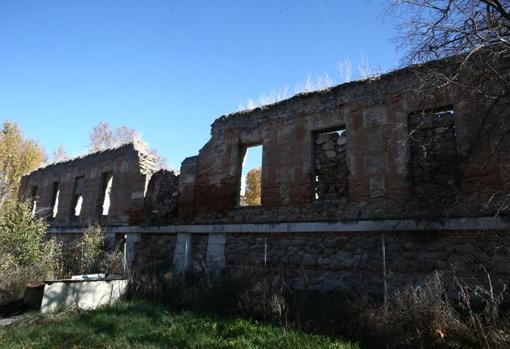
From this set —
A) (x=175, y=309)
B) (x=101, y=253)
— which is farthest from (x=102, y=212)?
(x=175, y=309)

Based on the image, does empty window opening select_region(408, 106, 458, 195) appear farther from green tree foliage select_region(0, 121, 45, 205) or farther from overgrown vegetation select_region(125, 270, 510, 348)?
green tree foliage select_region(0, 121, 45, 205)

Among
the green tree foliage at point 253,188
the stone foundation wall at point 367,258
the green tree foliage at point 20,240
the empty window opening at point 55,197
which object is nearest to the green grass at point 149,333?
the stone foundation wall at point 367,258

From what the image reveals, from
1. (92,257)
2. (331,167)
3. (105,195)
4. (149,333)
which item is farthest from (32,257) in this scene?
(331,167)

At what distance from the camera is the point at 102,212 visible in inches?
639

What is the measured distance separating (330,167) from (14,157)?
95.1 ft

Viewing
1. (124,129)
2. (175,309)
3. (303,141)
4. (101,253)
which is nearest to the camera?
(175,309)

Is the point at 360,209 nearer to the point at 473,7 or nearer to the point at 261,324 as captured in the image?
the point at 261,324

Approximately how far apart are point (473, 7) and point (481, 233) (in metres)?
4.21

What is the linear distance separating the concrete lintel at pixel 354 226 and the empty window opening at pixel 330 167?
1006mm

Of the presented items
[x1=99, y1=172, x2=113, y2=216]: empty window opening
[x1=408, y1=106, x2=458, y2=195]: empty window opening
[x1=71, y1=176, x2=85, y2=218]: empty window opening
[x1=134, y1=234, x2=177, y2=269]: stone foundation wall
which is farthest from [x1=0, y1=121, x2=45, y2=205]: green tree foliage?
[x1=408, y1=106, x2=458, y2=195]: empty window opening

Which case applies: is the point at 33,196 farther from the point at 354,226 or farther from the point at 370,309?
the point at 370,309

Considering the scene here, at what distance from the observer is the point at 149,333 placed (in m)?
6.32

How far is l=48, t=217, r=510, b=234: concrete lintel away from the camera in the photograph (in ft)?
24.1

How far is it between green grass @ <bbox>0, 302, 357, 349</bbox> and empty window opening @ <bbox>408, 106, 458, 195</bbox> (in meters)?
4.58
